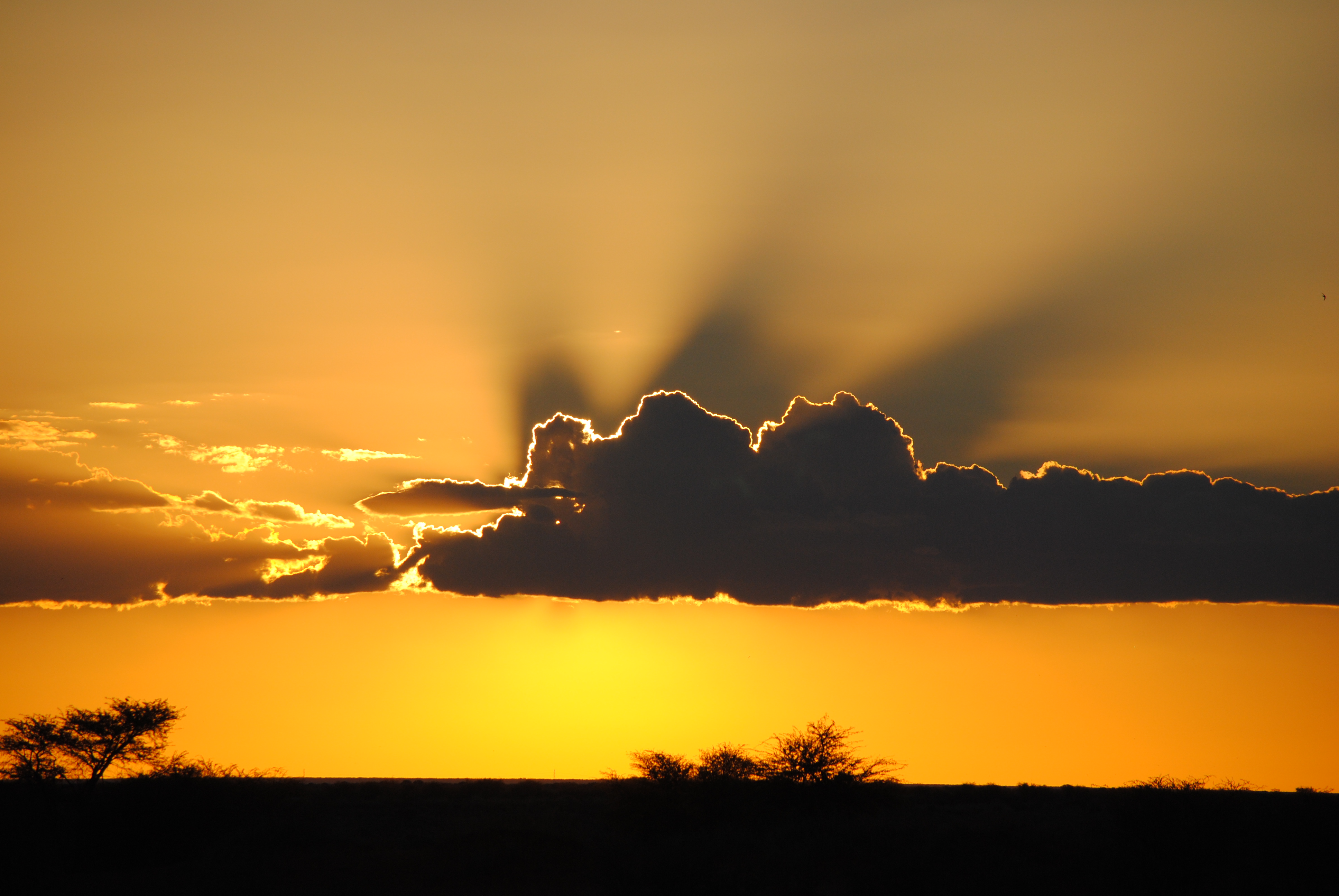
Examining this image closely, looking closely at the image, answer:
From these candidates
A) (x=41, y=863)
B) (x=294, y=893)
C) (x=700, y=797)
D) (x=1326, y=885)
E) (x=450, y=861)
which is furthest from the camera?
(x=700, y=797)

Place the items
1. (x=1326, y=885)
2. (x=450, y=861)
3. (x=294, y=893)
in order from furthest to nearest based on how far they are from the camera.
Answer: (x=450, y=861) → (x=294, y=893) → (x=1326, y=885)

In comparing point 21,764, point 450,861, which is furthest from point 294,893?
point 21,764

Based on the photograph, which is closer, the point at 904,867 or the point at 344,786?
the point at 904,867

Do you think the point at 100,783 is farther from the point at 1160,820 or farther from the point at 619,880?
the point at 1160,820

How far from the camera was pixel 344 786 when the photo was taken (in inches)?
4343

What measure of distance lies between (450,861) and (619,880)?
11.4m

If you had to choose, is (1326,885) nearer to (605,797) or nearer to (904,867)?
(904,867)

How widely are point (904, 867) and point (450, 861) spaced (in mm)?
26496

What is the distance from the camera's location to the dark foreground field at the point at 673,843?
52406 mm

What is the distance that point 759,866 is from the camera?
55.1 metres

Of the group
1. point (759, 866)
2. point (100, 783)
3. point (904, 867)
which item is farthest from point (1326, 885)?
point (100, 783)

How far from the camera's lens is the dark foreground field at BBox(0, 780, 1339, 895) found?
172 ft

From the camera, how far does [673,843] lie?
60.1 metres

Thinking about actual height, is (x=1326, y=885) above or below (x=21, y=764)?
below
